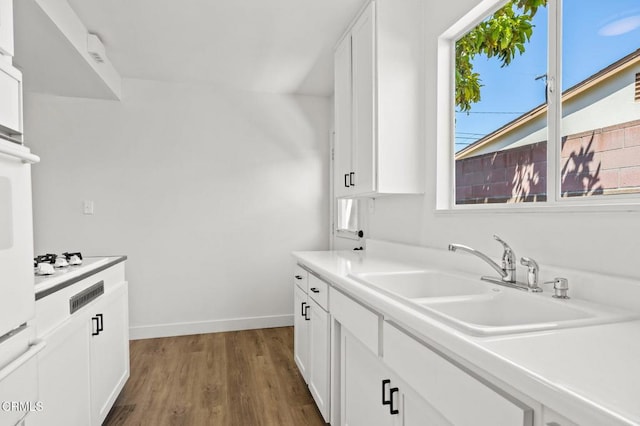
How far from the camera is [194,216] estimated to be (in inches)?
143

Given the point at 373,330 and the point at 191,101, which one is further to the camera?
the point at 191,101

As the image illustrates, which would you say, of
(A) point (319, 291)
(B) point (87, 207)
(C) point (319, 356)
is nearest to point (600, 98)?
(A) point (319, 291)

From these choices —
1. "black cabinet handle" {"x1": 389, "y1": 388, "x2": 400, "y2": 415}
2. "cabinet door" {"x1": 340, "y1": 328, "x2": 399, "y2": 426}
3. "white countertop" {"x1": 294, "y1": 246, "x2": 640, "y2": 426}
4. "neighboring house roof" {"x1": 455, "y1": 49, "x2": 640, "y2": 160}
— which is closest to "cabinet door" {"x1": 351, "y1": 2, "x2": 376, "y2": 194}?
"neighboring house roof" {"x1": 455, "y1": 49, "x2": 640, "y2": 160}

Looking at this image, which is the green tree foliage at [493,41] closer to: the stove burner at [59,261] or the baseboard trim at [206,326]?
the stove burner at [59,261]

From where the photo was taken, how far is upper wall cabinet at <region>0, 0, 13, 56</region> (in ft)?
3.53

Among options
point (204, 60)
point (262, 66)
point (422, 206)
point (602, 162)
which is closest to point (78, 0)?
point (204, 60)

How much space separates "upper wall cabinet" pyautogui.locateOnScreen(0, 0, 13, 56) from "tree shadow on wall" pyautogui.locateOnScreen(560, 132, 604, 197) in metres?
1.90

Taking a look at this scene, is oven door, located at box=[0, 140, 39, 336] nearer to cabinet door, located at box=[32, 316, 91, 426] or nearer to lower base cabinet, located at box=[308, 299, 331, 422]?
cabinet door, located at box=[32, 316, 91, 426]

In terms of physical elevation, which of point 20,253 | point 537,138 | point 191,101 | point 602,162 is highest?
point 191,101

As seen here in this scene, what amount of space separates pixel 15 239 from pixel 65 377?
0.72 metres

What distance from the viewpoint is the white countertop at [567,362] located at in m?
0.53

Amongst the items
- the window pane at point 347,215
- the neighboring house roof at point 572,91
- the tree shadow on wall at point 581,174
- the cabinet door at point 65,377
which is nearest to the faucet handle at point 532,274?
the tree shadow on wall at point 581,174

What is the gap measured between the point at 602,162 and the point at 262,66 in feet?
8.84

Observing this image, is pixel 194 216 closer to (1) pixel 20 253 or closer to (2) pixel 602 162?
(1) pixel 20 253
